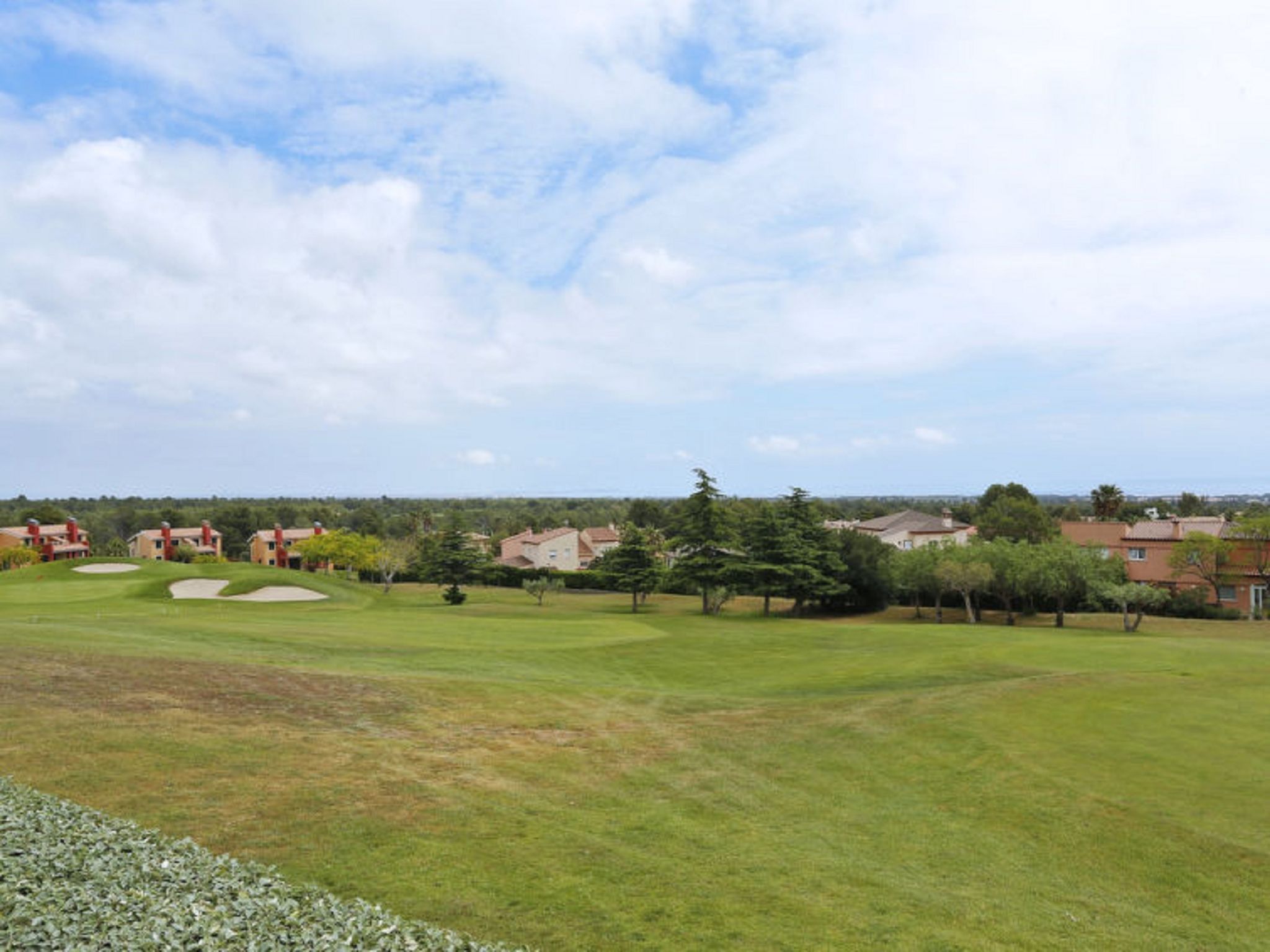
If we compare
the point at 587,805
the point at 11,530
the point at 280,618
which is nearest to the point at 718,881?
the point at 587,805

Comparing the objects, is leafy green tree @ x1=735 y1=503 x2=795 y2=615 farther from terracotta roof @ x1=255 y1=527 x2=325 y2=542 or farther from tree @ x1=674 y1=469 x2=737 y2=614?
terracotta roof @ x1=255 y1=527 x2=325 y2=542

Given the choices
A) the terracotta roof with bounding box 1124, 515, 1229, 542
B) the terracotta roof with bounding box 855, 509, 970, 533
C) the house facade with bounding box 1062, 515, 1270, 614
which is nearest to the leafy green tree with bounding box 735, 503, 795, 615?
the house facade with bounding box 1062, 515, 1270, 614

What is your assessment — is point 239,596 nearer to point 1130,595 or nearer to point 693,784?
point 693,784

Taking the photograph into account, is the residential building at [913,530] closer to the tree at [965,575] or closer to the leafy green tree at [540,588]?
the tree at [965,575]

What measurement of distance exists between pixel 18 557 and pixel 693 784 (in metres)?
104

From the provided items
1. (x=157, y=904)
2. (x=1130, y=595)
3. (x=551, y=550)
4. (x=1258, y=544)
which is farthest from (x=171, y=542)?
(x=1258, y=544)

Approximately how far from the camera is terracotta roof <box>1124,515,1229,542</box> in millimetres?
63500

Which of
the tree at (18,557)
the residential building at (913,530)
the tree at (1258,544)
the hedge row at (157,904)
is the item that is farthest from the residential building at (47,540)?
the tree at (1258,544)

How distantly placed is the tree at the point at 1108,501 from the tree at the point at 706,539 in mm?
61362

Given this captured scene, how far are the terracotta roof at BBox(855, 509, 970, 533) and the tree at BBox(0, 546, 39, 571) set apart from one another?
9514cm

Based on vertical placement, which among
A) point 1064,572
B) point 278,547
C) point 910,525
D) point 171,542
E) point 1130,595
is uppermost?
point 910,525

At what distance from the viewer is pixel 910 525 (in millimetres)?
94688

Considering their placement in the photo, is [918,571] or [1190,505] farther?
[1190,505]

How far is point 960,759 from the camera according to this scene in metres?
16.1
